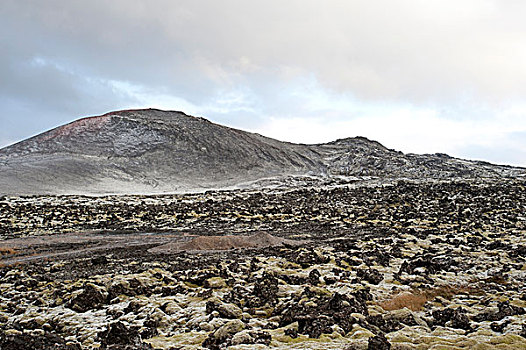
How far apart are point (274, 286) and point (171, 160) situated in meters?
70.3

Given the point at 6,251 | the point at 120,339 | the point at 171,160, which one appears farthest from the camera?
the point at 171,160

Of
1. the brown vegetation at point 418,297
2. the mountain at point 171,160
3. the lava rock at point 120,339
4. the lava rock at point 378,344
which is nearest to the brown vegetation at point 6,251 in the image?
the lava rock at point 120,339

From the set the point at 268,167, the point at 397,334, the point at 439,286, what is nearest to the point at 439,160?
the point at 268,167

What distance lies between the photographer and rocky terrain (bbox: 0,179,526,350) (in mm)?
7668

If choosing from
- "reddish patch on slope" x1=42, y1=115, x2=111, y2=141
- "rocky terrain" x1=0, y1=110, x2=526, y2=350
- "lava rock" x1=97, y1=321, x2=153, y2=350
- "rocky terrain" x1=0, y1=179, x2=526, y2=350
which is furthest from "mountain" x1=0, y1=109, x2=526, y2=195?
"lava rock" x1=97, y1=321, x2=153, y2=350

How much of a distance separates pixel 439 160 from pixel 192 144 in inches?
1989

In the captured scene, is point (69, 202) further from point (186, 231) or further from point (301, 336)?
point (301, 336)

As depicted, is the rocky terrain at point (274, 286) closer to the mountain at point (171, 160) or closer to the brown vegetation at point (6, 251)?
the brown vegetation at point (6, 251)

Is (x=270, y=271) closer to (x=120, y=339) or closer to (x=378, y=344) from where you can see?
(x=120, y=339)

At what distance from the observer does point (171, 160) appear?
7862cm

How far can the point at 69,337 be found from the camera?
817 centimetres

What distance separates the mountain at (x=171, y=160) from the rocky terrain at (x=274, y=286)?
125 feet

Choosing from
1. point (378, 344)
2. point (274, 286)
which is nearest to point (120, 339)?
point (274, 286)

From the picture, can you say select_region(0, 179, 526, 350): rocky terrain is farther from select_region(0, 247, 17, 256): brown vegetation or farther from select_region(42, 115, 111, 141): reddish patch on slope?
select_region(42, 115, 111, 141): reddish patch on slope
